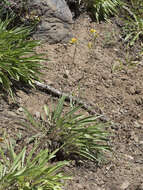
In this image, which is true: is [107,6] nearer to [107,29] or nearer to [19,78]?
[107,29]

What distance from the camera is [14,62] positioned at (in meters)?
4.32

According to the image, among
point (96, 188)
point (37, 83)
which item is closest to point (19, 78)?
point (37, 83)

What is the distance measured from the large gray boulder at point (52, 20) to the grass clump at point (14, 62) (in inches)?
29.0

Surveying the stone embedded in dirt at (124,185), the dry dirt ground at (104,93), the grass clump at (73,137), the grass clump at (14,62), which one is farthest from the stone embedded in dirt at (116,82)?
the stone embedded in dirt at (124,185)

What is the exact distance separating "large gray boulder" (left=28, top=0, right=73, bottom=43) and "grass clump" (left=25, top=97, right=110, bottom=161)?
5.86 ft

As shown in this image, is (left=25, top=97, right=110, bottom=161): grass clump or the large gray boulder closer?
(left=25, top=97, right=110, bottom=161): grass clump

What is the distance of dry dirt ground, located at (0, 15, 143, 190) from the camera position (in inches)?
150

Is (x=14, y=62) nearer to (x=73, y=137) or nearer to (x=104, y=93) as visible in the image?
(x=73, y=137)

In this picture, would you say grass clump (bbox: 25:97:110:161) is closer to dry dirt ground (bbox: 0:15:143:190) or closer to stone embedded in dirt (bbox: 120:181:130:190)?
dry dirt ground (bbox: 0:15:143:190)

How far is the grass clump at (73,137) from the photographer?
3844 mm

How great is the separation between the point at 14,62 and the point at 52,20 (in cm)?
149

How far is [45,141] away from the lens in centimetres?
382

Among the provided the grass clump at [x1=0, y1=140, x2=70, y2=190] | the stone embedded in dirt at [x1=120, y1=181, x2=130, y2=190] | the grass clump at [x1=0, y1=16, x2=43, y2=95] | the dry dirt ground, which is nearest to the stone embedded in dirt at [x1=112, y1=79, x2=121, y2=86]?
the dry dirt ground

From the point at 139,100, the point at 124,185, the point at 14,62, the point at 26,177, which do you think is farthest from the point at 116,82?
the point at 26,177
